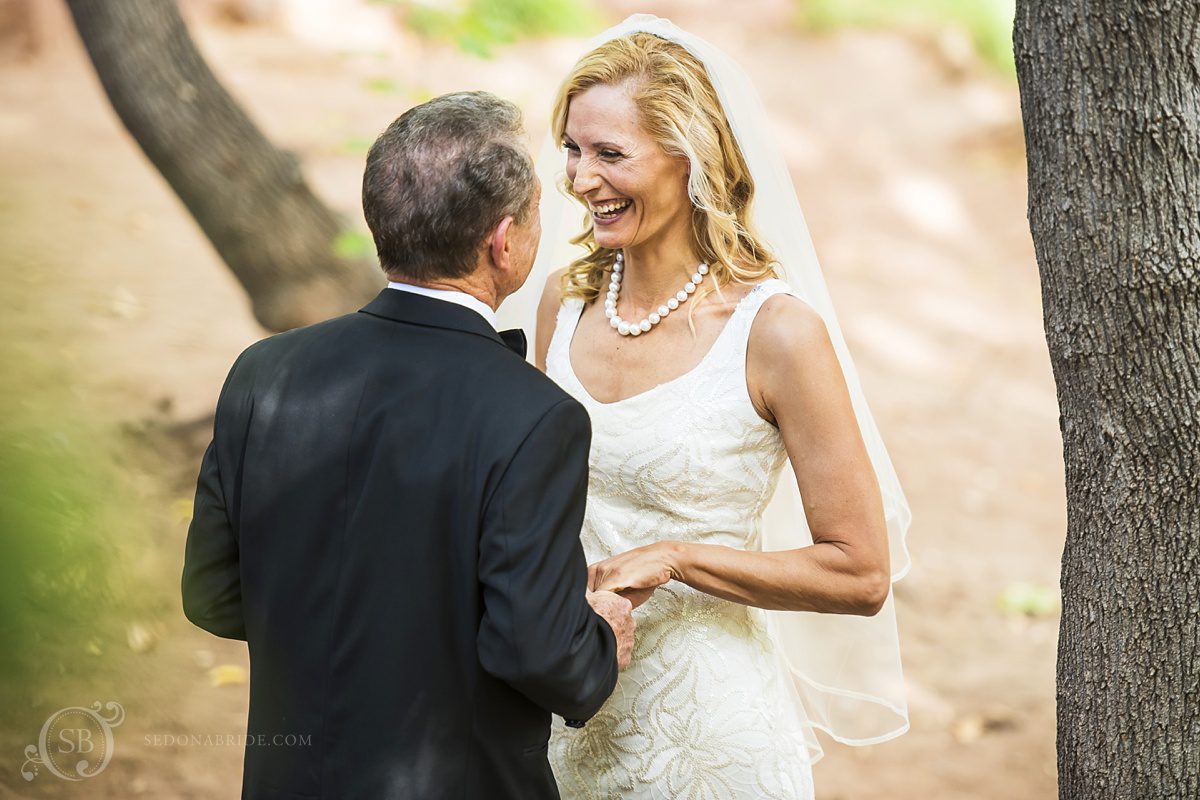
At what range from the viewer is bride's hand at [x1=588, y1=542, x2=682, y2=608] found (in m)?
2.38

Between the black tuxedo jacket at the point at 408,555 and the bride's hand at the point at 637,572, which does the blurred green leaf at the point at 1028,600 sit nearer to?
the bride's hand at the point at 637,572

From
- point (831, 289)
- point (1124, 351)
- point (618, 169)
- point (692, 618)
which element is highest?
point (618, 169)

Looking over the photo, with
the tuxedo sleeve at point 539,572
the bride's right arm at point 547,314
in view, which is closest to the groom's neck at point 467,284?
the tuxedo sleeve at point 539,572

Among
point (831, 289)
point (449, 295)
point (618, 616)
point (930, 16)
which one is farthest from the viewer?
point (930, 16)

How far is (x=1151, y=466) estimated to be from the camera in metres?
2.26

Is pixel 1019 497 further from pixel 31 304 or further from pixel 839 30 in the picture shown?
pixel 839 30

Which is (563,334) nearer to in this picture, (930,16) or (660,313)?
(660,313)

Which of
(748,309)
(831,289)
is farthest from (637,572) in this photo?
(831,289)

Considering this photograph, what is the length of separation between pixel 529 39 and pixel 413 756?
40.8 feet

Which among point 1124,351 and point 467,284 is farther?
point 1124,351

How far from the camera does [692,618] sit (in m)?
2.68

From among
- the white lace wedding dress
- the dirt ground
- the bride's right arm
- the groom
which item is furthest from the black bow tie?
the dirt ground

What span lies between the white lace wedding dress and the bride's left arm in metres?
0.10

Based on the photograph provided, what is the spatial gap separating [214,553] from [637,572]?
813 millimetres
